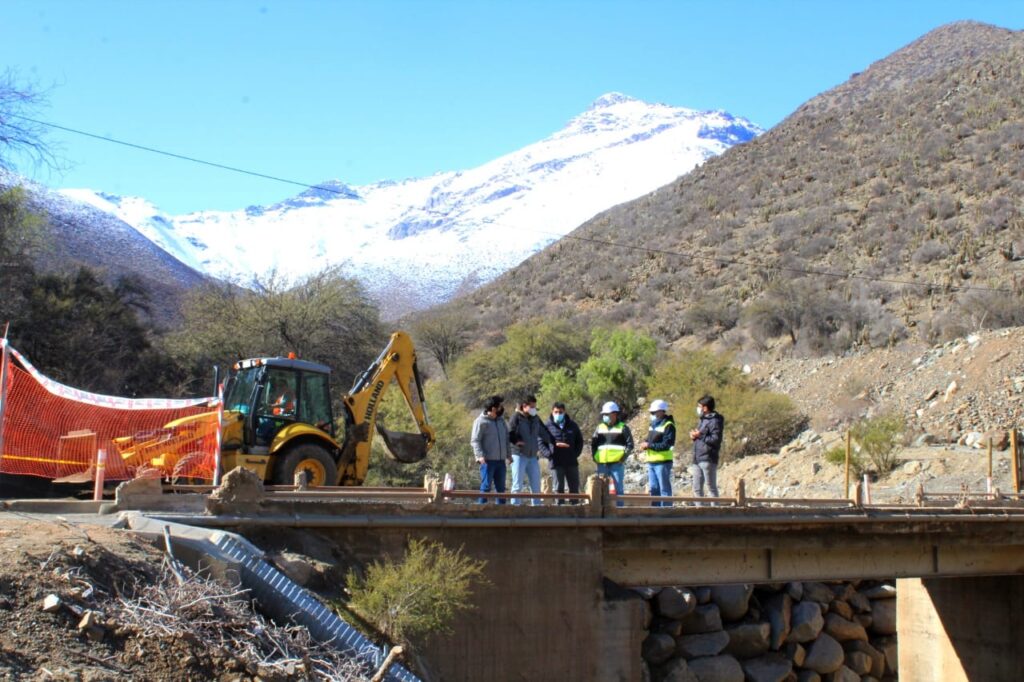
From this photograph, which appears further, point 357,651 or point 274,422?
point 274,422

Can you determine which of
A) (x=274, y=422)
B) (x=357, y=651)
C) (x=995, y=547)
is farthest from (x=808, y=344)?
(x=357, y=651)

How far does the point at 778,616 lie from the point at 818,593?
1.66 m

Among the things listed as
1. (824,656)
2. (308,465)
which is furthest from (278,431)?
(824,656)

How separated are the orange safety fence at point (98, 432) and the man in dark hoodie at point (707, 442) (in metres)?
6.71

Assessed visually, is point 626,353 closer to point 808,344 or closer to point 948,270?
point 808,344

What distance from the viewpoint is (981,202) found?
→ 48969mm

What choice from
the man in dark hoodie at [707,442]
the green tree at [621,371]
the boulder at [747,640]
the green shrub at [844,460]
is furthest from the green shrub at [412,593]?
the green tree at [621,371]

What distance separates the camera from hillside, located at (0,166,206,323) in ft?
185

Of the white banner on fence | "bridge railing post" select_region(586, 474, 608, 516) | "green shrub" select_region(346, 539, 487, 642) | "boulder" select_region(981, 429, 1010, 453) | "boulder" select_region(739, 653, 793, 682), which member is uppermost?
"boulder" select_region(981, 429, 1010, 453)

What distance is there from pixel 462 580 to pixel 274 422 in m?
4.93

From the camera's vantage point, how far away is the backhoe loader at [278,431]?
14.2 m

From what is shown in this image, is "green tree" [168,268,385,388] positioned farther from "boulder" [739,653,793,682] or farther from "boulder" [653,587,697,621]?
"boulder" [739,653,793,682]

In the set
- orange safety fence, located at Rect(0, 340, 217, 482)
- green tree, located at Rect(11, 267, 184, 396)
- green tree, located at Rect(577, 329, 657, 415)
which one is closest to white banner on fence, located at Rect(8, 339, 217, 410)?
orange safety fence, located at Rect(0, 340, 217, 482)

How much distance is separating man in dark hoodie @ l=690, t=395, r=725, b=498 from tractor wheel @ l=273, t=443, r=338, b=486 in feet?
17.0
